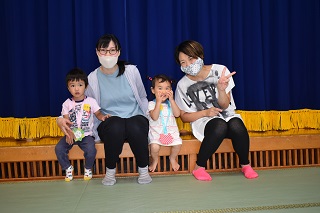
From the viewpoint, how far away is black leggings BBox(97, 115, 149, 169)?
1809 mm

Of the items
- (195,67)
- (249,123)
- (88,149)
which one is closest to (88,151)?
(88,149)

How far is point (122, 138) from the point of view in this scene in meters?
1.82

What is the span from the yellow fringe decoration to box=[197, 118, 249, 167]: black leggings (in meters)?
0.45

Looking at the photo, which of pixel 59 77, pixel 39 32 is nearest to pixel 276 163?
pixel 59 77

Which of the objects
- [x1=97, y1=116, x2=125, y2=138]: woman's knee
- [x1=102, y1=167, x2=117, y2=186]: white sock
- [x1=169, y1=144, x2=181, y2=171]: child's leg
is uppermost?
[x1=97, y1=116, x2=125, y2=138]: woman's knee

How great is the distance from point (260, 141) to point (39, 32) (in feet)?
5.65

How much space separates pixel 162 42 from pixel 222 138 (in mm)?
897

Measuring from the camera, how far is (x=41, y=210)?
146 cm

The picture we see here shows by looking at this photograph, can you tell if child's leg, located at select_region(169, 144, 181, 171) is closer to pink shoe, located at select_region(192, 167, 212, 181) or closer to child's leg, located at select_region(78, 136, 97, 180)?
pink shoe, located at select_region(192, 167, 212, 181)

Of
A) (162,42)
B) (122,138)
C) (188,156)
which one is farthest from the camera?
(162,42)

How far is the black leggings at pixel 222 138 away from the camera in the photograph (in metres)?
1.88

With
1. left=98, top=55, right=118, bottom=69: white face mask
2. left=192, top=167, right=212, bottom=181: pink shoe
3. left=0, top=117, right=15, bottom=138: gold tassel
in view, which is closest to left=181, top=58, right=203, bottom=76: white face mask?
left=98, top=55, right=118, bottom=69: white face mask

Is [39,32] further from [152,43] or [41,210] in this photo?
[41,210]

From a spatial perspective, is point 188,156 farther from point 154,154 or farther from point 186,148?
point 154,154
